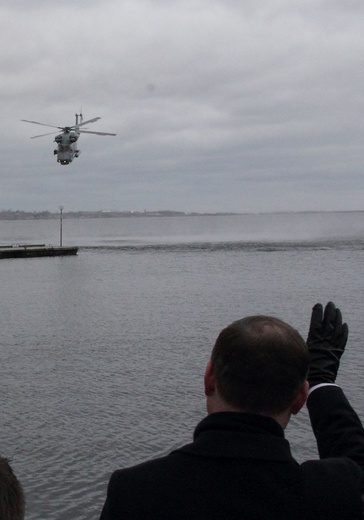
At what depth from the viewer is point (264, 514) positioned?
2.45 metres

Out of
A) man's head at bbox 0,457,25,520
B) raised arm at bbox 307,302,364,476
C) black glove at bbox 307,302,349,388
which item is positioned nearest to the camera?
man's head at bbox 0,457,25,520

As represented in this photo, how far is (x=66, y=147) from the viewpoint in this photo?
231ft

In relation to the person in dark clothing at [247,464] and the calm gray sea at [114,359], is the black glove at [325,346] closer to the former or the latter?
the person in dark clothing at [247,464]

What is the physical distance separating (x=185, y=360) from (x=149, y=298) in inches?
915

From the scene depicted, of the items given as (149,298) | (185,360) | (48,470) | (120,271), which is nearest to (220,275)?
(120,271)

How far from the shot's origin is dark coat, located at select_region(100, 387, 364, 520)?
2449 millimetres

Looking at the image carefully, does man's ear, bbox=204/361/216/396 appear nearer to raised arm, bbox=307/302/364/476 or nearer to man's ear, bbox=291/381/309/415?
man's ear, bbox=291/381/309/415

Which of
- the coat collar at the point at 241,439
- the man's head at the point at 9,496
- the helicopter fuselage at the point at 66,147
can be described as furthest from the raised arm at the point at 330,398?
the helicopter fuselage at the point at 66,147

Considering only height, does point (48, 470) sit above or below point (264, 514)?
below

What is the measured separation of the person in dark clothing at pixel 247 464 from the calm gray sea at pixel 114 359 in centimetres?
1099

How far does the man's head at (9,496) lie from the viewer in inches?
93.4

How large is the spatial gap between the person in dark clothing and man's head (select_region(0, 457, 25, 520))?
0.30 m

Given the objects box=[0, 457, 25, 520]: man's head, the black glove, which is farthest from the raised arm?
box=[0, 457, 25, 520]: man's head

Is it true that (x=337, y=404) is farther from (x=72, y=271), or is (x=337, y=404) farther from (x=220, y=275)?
(x=72, y=271)
